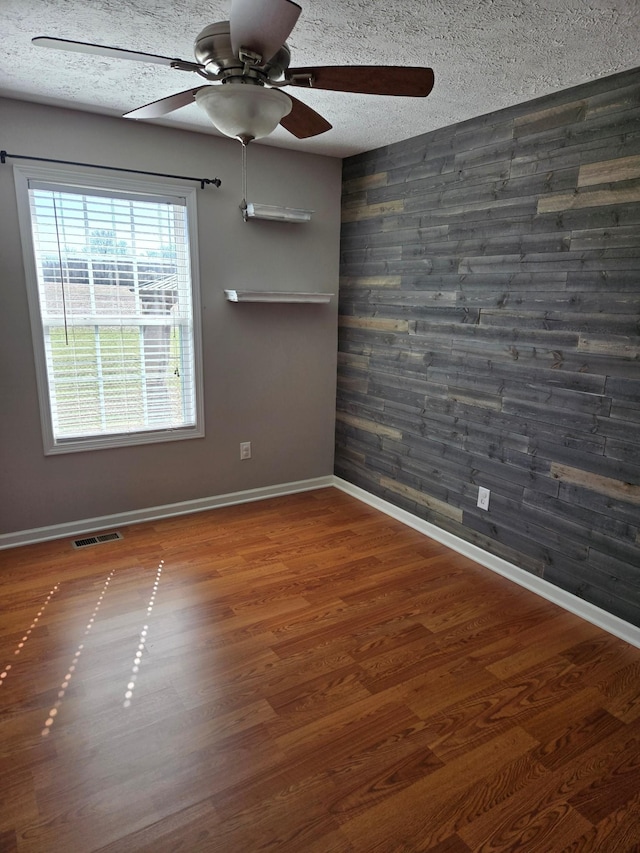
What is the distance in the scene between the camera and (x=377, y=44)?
201 cm

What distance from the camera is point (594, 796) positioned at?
1610 millimetres

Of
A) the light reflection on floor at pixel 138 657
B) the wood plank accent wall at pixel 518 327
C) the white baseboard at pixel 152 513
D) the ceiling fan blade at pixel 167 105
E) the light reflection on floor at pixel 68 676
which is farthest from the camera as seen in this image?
the white baseboard at pixel 152 513

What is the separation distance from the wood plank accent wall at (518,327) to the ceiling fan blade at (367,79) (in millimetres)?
1185

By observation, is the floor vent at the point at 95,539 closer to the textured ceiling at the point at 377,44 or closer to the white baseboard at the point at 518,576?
the white baseboard at the point at 518,576

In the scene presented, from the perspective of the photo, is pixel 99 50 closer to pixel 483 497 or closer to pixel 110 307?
pixel 110 307

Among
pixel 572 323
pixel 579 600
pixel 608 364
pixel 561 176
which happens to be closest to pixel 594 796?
pixel 579 600

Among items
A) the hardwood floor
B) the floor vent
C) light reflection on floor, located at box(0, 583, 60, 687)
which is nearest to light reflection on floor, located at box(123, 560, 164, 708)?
the hardwood floor

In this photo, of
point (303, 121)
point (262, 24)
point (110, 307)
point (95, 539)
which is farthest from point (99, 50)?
point (95, 539)

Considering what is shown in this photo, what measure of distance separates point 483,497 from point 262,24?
246cm

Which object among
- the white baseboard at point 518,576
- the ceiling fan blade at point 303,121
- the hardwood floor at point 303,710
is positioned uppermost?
the ceiling fan blade at point 303,121

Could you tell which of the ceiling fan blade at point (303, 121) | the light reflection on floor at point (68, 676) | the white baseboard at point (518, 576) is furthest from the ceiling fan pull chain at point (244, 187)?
the light reflection on floor at point (68, 676)

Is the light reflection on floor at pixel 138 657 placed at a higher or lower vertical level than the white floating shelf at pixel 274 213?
lower

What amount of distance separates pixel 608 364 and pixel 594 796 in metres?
1.64

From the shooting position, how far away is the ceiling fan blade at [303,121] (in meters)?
1.84
